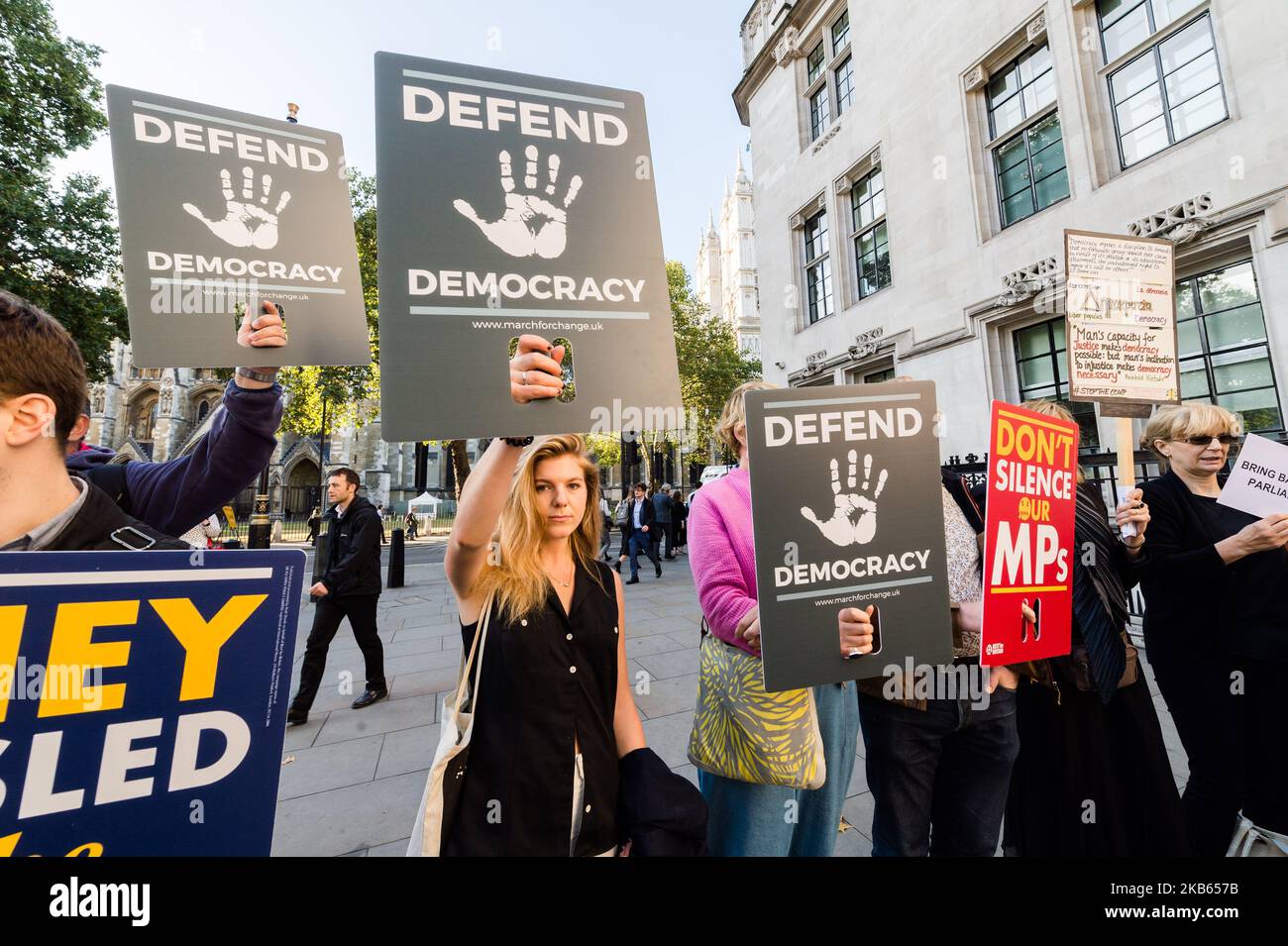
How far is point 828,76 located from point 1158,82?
7.58 m

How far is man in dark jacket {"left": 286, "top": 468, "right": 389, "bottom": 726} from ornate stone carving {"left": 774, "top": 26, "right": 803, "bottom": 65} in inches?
607

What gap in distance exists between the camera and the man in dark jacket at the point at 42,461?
115 cm

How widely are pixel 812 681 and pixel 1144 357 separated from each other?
9.46ft

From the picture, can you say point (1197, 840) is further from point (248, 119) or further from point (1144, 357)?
point (248, 119)

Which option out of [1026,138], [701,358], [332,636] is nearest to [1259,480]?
[332,636]

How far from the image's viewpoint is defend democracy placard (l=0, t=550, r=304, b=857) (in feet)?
3.15

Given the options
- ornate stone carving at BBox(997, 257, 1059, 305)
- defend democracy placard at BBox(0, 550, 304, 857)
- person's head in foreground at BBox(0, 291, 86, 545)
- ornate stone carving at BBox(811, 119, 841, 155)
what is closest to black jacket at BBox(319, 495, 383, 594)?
person's head in foreground at BBox(0, 291, 86, 545)

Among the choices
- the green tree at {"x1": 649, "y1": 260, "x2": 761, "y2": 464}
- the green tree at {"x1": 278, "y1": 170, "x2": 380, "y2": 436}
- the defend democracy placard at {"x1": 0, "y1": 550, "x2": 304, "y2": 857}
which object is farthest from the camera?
the green tree at {"x1": 649, "y1": 260, "x2": 761, "y2": 464}

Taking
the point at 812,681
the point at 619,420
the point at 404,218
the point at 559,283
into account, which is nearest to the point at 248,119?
the point at 404,218

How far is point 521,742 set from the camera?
58.5 inches

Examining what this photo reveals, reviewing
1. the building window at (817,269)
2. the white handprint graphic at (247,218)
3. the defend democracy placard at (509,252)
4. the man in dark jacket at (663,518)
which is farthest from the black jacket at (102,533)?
the building window at (817,269)

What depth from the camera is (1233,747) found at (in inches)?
89.5

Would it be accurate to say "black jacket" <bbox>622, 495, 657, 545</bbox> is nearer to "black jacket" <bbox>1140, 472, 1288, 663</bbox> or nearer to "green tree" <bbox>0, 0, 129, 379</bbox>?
"black jacket" <bbox>1140, 472, 1288, 663</bbox>

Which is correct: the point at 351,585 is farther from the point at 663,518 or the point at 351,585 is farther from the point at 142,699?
the point at 663,518
